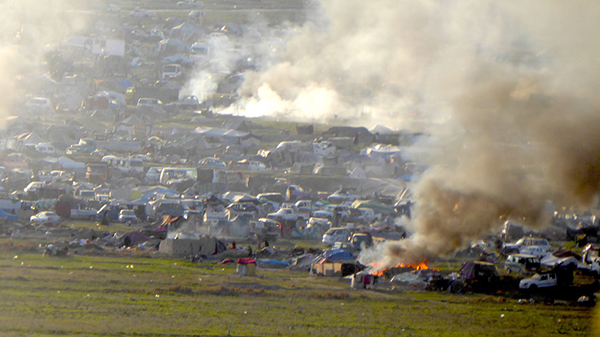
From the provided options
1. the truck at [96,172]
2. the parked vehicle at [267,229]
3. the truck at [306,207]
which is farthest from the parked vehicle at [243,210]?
the truck at [96,172]

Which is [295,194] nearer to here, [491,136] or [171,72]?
[491,136]

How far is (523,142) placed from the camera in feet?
78.1

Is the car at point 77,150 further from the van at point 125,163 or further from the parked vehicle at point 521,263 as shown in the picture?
the parked vehicle at point 521,263

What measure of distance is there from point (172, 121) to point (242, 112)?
837 cm

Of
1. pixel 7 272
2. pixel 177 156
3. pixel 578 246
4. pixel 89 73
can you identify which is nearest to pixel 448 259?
pixel 578 246

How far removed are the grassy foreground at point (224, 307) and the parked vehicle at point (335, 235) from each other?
25.6ft

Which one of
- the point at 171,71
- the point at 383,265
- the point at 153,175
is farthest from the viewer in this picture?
the point at 171,71

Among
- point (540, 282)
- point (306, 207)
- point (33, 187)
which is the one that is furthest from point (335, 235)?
point (33, 187)

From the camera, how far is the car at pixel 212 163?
4559cm

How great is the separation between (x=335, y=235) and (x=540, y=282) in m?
10.3

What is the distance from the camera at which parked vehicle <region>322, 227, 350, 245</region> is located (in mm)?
31234

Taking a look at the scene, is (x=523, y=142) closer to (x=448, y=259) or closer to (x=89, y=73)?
(x=448, y=259)

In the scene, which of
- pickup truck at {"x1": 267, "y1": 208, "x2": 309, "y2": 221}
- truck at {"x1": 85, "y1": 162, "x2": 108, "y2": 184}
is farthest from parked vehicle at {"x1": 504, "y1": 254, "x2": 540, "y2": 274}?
truck at {"x1": 85, "y1": 162, "x2": 108, "y2": 184}

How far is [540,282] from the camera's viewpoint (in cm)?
2273
